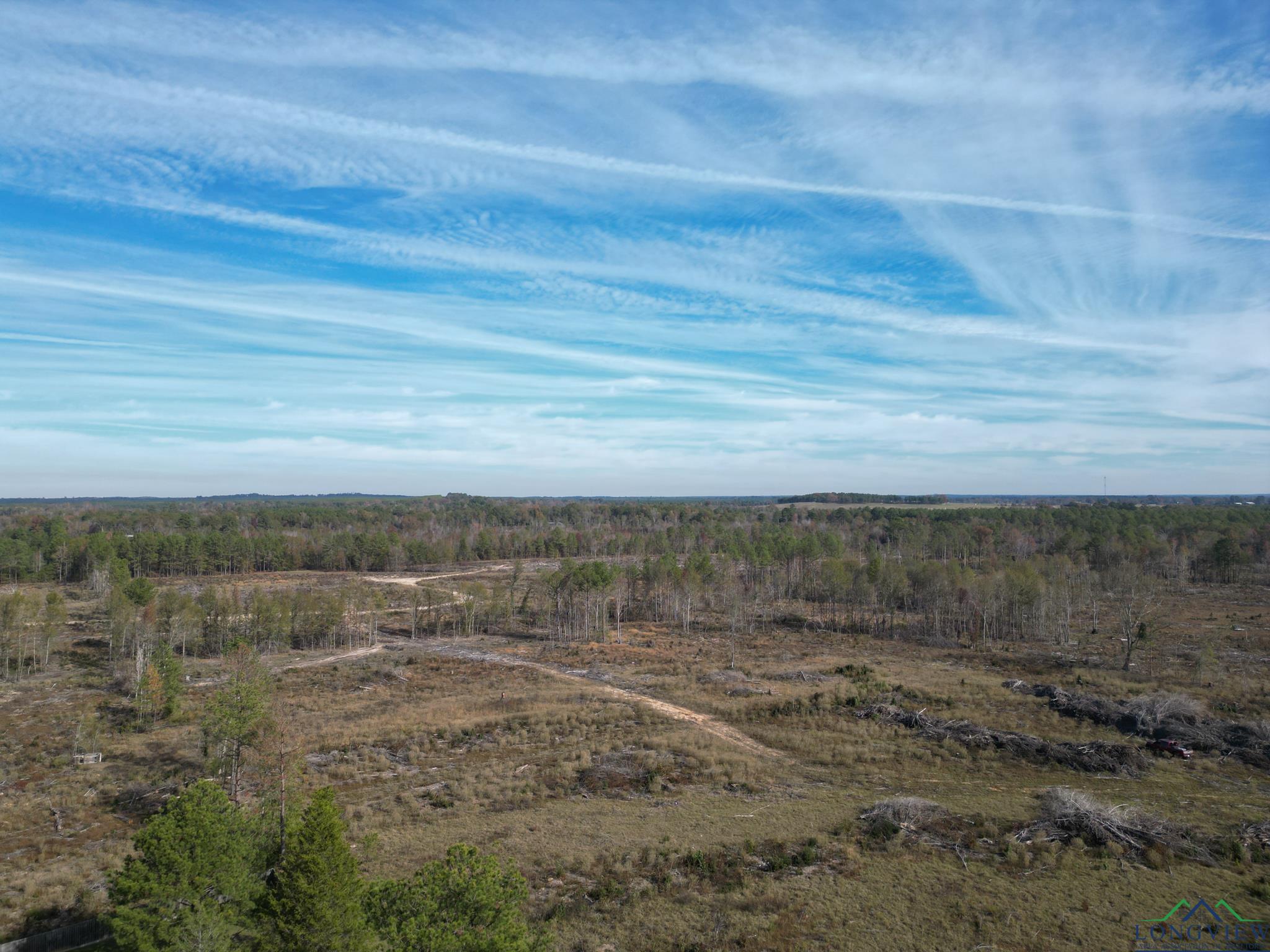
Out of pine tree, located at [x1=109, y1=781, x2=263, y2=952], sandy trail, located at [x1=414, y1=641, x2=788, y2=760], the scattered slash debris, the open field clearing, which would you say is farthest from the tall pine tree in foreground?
the scattered slash debris

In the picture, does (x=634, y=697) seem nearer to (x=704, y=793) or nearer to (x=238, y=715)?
(x=704, y=793)

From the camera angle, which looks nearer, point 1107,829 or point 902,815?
point 1107,829

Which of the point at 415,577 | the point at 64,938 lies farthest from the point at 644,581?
the point at 64,938

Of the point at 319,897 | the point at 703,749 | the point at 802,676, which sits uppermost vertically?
the point at 319,897

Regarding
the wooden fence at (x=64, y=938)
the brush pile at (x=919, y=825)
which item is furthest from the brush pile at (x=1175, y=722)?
the wooden fence at (x=64, y=938)

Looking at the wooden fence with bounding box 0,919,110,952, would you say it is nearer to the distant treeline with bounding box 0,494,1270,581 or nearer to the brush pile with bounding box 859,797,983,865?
the brush pile with bounding box 859,797,983,865

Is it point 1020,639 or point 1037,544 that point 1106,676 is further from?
point 1037,544

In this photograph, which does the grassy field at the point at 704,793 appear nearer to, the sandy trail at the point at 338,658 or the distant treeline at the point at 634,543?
the sandy trail at the point at 338,658
